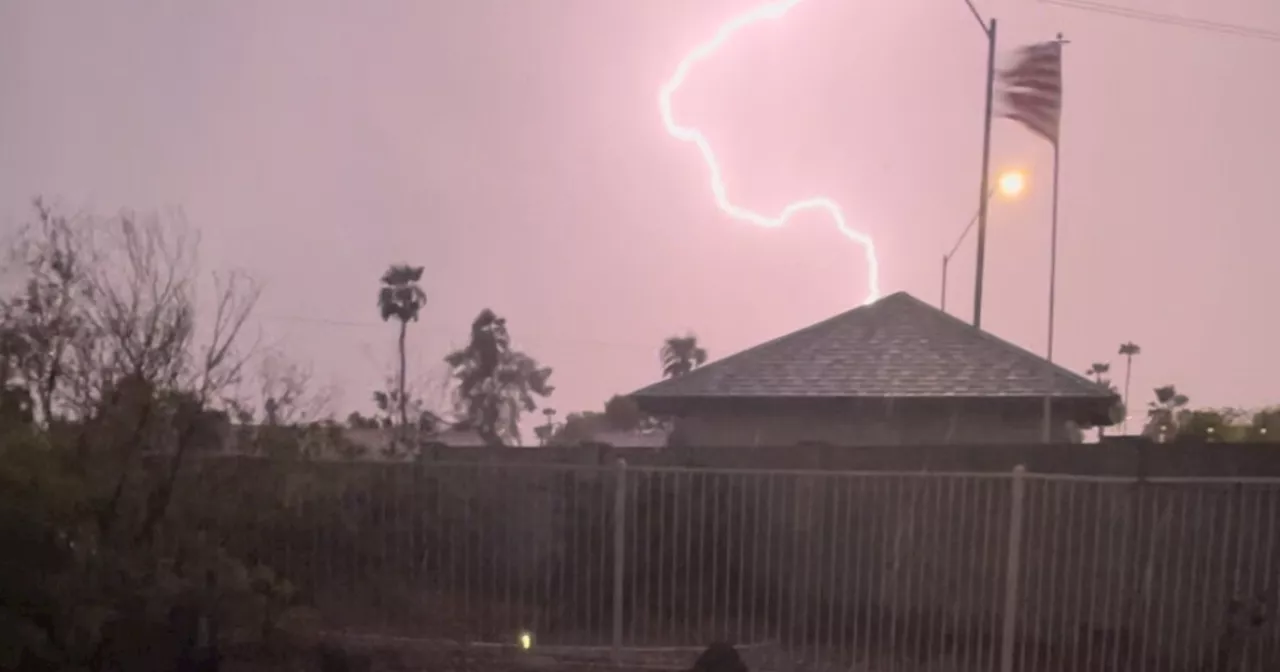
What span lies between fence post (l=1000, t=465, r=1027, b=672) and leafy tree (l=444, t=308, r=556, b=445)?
19173 mm

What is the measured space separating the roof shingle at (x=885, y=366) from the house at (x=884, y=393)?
0.04 ft

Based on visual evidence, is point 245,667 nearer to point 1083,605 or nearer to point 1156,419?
point 1083,605

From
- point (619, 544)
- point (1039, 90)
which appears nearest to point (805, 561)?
point (619, 544)

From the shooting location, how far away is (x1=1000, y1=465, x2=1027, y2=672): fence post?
7945 mm

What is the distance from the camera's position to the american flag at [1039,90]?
13789mm

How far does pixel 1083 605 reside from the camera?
805 cm

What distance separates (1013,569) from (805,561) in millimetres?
1607

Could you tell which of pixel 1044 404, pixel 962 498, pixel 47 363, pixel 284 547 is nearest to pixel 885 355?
pixel 1044 404

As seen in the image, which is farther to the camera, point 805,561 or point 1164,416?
point 1164,416

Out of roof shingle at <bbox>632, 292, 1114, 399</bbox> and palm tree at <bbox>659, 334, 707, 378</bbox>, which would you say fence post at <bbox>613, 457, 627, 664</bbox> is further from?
palm tree at <bbox>659, 334, 707, 378</bbox>

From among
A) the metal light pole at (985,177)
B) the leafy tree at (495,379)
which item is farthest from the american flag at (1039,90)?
the leafy tree at (495,379)

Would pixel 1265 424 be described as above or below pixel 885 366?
below

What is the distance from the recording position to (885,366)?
12.9m

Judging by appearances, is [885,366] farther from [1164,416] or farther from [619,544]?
[1164,416]
